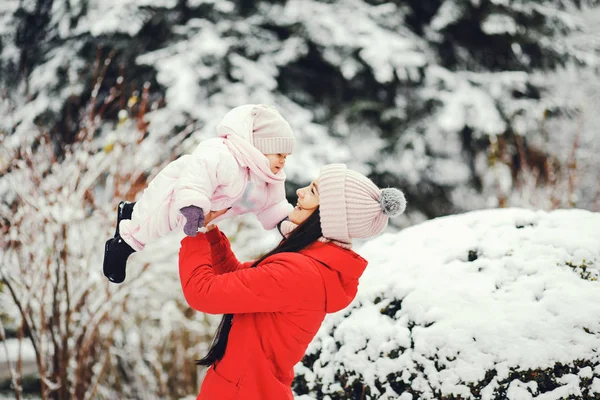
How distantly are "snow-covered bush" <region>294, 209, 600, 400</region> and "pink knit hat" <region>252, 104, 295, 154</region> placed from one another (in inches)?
34.8

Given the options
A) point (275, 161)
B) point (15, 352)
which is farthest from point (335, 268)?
point (15, 352)

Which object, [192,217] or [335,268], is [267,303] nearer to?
[335,268]

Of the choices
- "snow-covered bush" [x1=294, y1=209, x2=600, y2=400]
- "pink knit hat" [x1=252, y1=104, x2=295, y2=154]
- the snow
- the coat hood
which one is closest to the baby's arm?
"pink knit hat" [x1=252, y1=104, x2=295, y2=154]

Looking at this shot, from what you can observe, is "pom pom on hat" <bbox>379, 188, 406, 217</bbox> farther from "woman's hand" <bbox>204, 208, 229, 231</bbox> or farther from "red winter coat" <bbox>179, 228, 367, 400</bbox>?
"woman's hand" <bbox>204, 208, 229, 231</bbox>

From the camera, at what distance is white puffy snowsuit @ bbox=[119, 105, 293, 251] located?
1515 millimetres

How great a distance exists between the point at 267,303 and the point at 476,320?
2.78ft

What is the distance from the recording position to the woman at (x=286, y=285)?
60.1 inches

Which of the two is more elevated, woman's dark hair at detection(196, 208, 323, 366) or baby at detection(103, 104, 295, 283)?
baby at detection(103, 104, 295, 283)

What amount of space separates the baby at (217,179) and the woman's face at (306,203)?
0.36 ft

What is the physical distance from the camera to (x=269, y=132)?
1.66m

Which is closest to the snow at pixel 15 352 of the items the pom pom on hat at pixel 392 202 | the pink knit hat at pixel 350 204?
the pink knit hat at pixel 350 204

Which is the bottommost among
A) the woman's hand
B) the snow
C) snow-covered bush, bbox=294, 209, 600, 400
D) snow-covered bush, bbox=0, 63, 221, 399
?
the snow

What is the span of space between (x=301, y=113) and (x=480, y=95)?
194 centimetres

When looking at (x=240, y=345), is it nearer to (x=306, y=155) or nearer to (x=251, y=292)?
(x=251, y=292)
